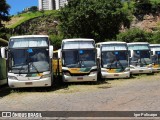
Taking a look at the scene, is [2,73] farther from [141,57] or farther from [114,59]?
[141,57]

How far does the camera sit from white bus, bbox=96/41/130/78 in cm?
2523

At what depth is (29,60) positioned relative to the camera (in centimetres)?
1931

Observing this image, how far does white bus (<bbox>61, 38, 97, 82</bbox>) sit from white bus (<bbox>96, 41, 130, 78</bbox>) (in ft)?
7.55

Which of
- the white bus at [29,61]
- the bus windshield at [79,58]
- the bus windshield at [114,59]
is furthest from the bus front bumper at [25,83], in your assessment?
the bus windshield at [114,59]

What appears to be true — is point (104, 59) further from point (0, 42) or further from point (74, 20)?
point (74, 20)

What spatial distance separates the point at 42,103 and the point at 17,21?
299ft

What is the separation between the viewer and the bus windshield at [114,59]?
25.5m

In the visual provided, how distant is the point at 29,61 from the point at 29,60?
2.2 inches

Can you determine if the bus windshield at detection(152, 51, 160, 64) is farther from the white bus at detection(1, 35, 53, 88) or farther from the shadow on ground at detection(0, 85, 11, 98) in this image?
the white bus at detection(1, 35, 53, 88)

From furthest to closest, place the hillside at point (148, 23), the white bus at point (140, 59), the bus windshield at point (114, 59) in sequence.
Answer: the hillside at point (148, 23) → the white bus at point (140, 59) → the bus windshield at point (114, 59)

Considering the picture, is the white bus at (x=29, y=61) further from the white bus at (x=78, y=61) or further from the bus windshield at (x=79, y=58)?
the bus windshield at (x=79, y=58)

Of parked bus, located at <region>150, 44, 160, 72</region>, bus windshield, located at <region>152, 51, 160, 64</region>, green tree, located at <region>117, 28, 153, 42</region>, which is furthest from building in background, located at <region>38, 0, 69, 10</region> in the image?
bus windshield, located at <region>152, 51, 160, 64</region>

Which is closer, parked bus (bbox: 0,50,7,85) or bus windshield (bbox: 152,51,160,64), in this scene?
parked bus (bbox: 0,50,7,85)

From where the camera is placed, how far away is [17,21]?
104 meters
